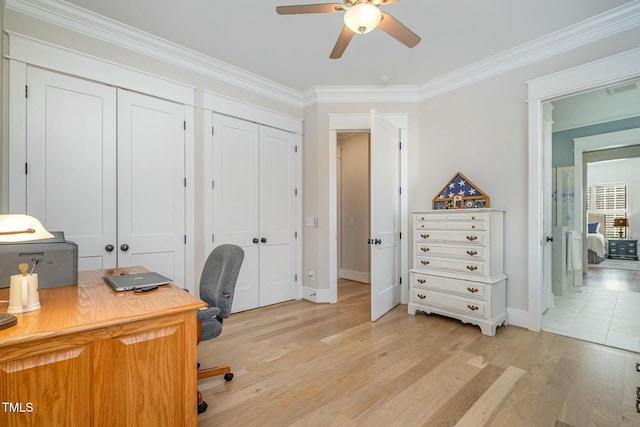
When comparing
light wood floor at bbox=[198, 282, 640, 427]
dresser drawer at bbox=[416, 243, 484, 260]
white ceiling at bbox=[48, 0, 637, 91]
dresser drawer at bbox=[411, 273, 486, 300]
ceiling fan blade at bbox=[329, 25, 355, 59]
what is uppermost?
white ceiling at bbox=[48, 0, 637, 91]

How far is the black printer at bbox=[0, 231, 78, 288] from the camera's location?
4.96 ft

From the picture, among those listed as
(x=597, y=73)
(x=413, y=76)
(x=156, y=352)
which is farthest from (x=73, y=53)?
(x=597, y=73)

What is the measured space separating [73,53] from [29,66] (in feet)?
1.05

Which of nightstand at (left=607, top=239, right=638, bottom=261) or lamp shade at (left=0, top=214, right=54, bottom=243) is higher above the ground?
lamp shade at (left=0, top=214, right=54, bottom=243)

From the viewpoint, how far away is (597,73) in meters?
2.57

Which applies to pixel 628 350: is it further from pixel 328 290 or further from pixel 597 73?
pixel 328 290

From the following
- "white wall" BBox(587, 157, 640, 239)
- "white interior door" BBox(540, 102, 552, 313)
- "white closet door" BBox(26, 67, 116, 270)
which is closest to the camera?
"white closet door" BBox(26, 67, 116, 270)

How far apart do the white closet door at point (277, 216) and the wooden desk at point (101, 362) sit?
7.57 feet

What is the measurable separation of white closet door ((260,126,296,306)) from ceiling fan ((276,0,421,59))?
1.90 meters

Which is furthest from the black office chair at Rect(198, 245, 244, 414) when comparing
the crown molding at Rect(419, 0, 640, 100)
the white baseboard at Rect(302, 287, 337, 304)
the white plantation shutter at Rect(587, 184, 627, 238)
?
the white plantation shutter at Rect(587, 184, 627, 238)

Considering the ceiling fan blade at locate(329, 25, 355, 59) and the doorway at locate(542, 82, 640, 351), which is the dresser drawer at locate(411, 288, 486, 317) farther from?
the ceiling fan blade at locate(329, 25, 355, 59)

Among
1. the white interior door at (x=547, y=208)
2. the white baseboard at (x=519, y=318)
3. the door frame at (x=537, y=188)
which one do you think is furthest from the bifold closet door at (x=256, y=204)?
the white interior door at (x=547, y=208)

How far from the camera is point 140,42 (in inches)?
109

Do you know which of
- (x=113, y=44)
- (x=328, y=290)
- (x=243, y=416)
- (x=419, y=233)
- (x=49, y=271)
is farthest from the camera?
(x=328, y=290)
